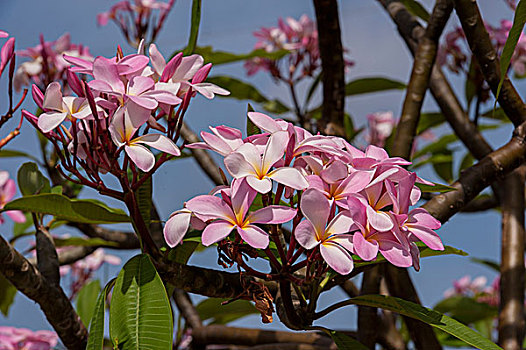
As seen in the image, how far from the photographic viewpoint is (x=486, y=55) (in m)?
0.72

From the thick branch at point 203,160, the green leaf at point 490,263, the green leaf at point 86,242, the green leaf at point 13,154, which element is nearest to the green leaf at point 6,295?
the green leaf at point 86,242

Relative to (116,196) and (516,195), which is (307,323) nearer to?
(116,196)

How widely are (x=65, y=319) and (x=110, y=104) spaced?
340mm

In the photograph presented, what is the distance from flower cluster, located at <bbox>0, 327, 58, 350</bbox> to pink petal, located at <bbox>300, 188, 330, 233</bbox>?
0.60 m

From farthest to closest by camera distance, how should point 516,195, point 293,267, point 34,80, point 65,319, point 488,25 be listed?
point 488,25
point 34,80
point 516,195
point 65,319
point 293,267

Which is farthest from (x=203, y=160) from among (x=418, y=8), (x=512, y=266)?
(x=512, y=266)

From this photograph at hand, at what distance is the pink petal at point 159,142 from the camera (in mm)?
446

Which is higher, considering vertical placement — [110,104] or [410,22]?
[410,22]

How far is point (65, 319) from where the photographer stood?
69cm

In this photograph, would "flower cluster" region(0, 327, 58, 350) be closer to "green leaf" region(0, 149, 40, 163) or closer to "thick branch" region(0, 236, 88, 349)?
"thick branch" region(0, 236, 88, 349)

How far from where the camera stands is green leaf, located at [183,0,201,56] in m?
0.63

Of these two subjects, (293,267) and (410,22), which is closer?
(293,267)

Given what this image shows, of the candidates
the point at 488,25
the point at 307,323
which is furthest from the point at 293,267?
the point at 488,25

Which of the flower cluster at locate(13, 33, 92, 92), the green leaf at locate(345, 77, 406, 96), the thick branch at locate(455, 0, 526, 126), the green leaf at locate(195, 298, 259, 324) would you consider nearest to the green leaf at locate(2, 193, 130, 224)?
the thick branch at locate(455, 0, 526, 126)
